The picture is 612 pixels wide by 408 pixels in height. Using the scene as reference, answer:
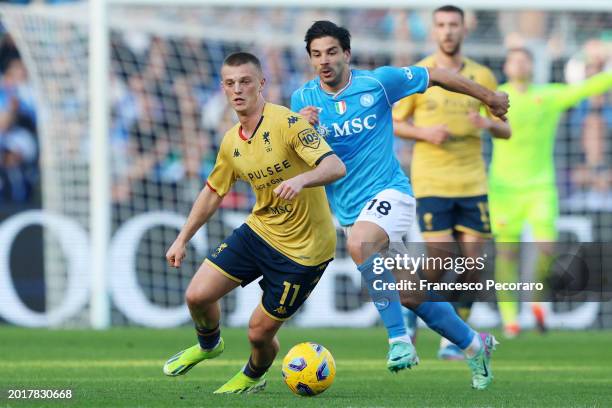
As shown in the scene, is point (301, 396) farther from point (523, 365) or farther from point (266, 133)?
point (523, 365)

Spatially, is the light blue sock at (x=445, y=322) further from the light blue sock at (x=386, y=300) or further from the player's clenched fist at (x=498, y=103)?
the player's clenched fist at (x=498, y=103)

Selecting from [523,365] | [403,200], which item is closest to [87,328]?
[523,365]

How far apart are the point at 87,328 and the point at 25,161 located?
281 centimetres

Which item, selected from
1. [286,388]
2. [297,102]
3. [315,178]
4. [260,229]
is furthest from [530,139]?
[315,178]

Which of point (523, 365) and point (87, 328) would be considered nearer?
point (523, 365)

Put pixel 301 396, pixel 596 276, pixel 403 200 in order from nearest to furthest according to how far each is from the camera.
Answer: pixel 301 396 < pixel 403 200 < pixel 596 276

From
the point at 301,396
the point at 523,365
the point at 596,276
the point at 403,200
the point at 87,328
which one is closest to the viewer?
the point at 301,396

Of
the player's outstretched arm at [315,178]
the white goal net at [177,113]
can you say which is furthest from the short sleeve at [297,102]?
the white goal net at [177,113]

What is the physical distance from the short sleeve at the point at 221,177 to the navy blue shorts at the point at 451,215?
10.4 feet

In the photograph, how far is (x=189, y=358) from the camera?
788 centimetres

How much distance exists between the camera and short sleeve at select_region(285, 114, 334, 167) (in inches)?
276

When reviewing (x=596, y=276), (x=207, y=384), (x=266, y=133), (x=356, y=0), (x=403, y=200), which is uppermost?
(x=356, y=0)

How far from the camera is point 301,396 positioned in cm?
724

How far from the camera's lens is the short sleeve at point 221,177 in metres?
7.60
